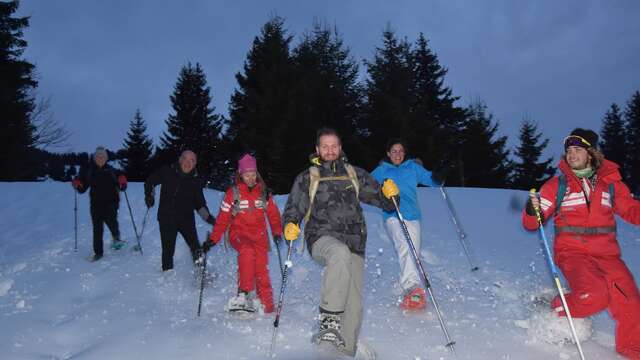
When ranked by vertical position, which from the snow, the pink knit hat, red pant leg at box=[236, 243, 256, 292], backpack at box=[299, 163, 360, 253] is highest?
the pink knit hat

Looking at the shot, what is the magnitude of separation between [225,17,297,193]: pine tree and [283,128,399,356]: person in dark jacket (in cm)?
1723

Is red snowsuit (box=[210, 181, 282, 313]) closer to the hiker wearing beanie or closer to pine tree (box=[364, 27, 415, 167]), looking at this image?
the hiker wearing beanie

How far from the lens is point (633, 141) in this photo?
44.8 metres

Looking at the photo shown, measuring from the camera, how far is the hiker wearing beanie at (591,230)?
4.44 m

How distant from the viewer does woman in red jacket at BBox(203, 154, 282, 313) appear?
6.09m

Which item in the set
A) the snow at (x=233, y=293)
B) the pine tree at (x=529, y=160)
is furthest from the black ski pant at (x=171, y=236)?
the pine tree at (x=529, y=160)

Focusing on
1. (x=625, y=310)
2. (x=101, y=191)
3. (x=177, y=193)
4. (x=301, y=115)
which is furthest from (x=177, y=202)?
(x=301, y=115)

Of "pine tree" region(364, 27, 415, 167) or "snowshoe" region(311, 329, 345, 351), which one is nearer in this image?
"snowshoe" region(311, 329, 345, 351)

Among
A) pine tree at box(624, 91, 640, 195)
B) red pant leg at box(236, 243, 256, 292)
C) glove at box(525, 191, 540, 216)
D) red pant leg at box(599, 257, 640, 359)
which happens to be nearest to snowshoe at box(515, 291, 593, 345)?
red pant leg at box(599, 257, 640, 359)

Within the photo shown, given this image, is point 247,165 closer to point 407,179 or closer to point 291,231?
point 291,231

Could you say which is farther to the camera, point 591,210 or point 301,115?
point 301,115

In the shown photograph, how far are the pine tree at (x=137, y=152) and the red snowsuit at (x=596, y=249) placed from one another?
37.7 meters

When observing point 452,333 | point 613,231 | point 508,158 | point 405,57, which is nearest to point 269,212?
point 452,333

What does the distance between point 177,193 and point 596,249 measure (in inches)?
239
